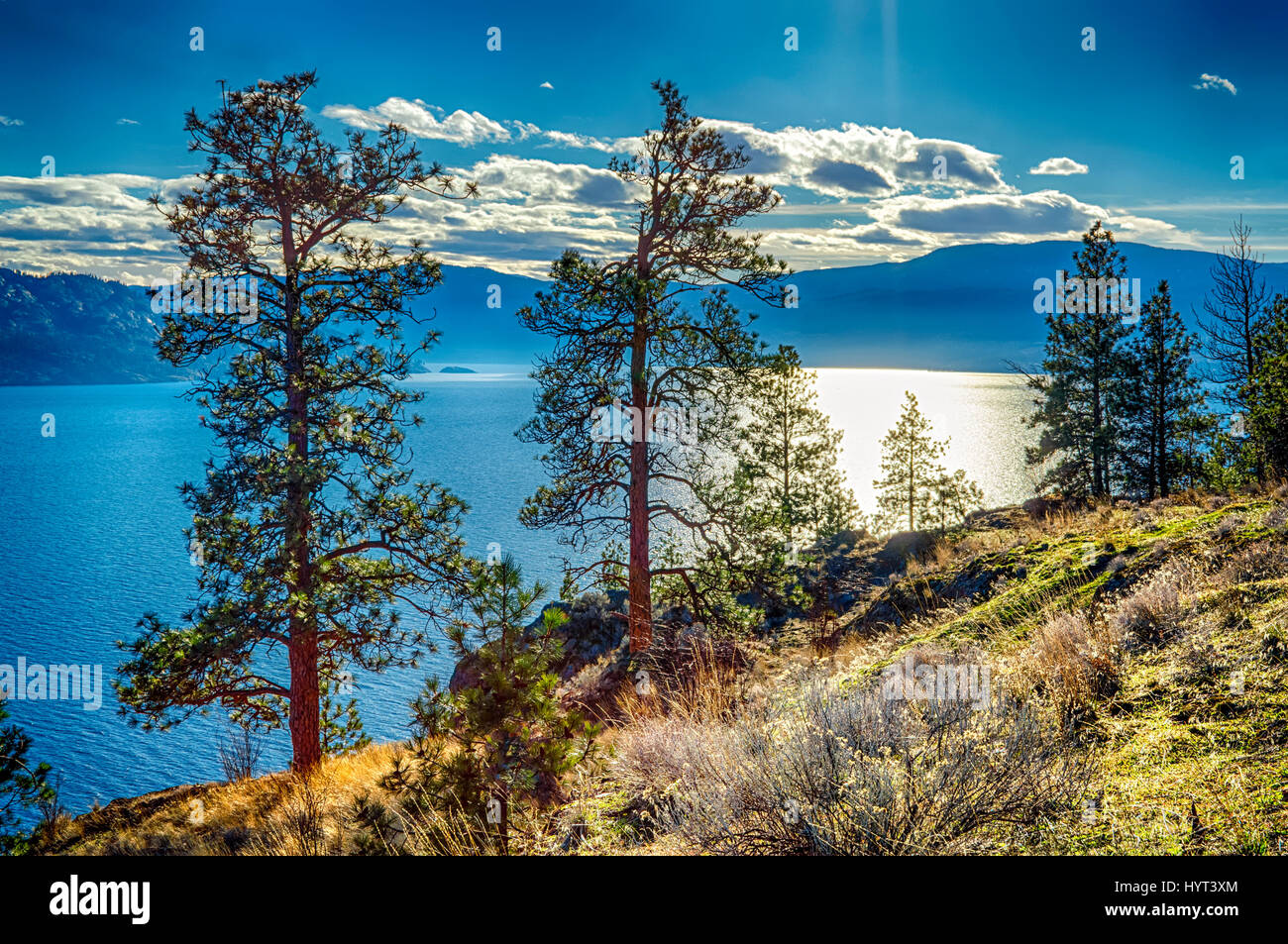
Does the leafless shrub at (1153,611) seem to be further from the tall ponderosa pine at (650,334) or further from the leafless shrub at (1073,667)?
the tall ponderosa pine at (650,334)

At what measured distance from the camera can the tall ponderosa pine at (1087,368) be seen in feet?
109

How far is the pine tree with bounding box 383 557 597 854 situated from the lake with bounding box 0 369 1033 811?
40.7ft

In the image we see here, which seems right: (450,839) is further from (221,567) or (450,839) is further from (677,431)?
(677,431)

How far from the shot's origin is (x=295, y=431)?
41.7ft

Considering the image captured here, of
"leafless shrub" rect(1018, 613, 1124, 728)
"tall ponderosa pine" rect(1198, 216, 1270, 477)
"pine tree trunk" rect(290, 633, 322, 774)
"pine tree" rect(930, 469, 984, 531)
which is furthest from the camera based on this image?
"pine tree" rect(930, 469, 984, 531)

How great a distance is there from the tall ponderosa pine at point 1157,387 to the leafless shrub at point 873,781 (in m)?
36.2

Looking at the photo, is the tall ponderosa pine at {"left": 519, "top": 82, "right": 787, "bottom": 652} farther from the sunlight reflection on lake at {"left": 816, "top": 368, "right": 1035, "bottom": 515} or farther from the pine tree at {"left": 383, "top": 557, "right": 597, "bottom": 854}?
the sunlight reflection on lake at {"left": 816, "top": 368, "right": 1035, "bottom": 515}

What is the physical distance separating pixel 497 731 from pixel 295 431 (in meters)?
9.18

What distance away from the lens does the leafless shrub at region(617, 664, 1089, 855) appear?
349 cm

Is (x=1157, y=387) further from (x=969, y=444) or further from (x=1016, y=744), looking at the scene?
(x=969, y=444)

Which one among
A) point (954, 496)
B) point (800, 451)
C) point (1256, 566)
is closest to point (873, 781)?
point (1256, 566)

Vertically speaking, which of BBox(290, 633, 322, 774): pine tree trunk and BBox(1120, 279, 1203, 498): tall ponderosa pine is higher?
BBox(1120, 279, 1203, 498): tall ponderosa pine

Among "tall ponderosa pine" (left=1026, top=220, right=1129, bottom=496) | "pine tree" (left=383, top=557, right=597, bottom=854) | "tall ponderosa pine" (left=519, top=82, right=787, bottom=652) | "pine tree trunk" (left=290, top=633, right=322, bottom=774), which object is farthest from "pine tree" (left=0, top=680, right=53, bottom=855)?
"tall ponderosa pine" (left=1026, top=220, right=1129, bottom=496)
